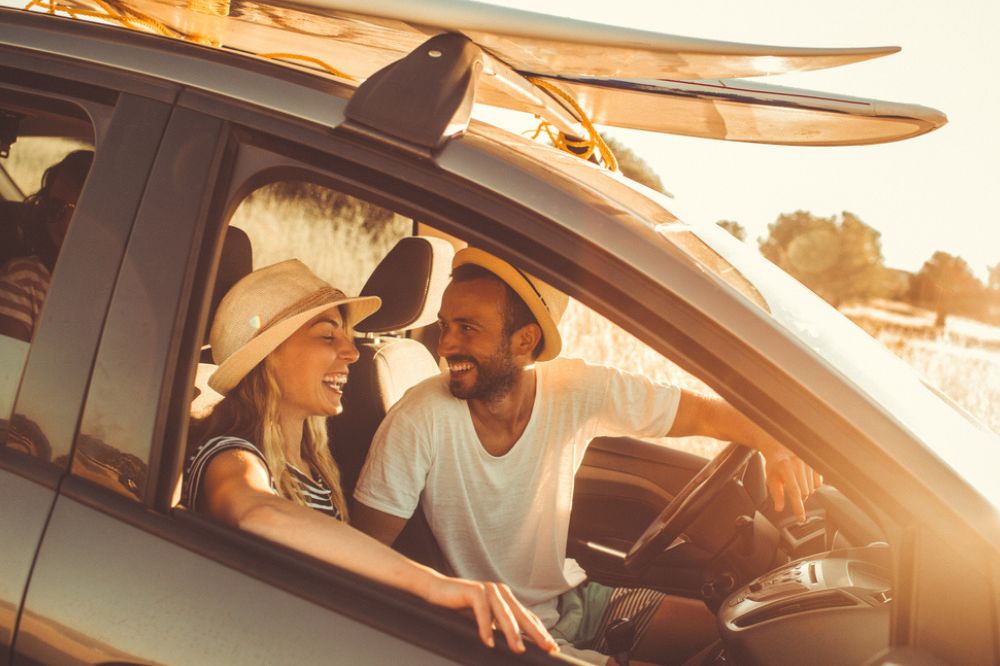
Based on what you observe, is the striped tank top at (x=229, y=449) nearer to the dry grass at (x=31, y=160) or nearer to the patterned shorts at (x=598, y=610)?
the patterned shorts at (x=598, y=610)

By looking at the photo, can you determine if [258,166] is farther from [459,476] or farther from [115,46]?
[459,476]

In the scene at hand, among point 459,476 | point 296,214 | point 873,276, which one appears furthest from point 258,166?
point 873,276

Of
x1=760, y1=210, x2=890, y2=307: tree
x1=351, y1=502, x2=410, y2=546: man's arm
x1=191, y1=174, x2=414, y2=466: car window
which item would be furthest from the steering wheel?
x1=760, y1=210, x2=890, y2=307: tree

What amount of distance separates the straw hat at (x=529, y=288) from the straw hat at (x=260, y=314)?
41 cm

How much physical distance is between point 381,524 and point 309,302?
0.54 meters

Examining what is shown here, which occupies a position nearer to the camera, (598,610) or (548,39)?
(548,39)

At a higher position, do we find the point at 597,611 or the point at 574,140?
the point at 574,140

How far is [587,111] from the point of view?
245cm

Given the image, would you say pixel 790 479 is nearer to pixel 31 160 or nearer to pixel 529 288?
pixel 529 288

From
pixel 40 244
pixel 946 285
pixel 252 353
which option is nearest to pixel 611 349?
pixel 252 353

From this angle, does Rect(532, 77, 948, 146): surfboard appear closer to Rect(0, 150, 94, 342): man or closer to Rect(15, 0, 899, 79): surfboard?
Rect(15, 0, 899, 79): surfboard

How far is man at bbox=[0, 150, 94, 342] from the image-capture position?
1.85m

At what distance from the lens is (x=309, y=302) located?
7.72ft

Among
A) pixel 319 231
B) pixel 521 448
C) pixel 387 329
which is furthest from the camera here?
pixel 319 231
